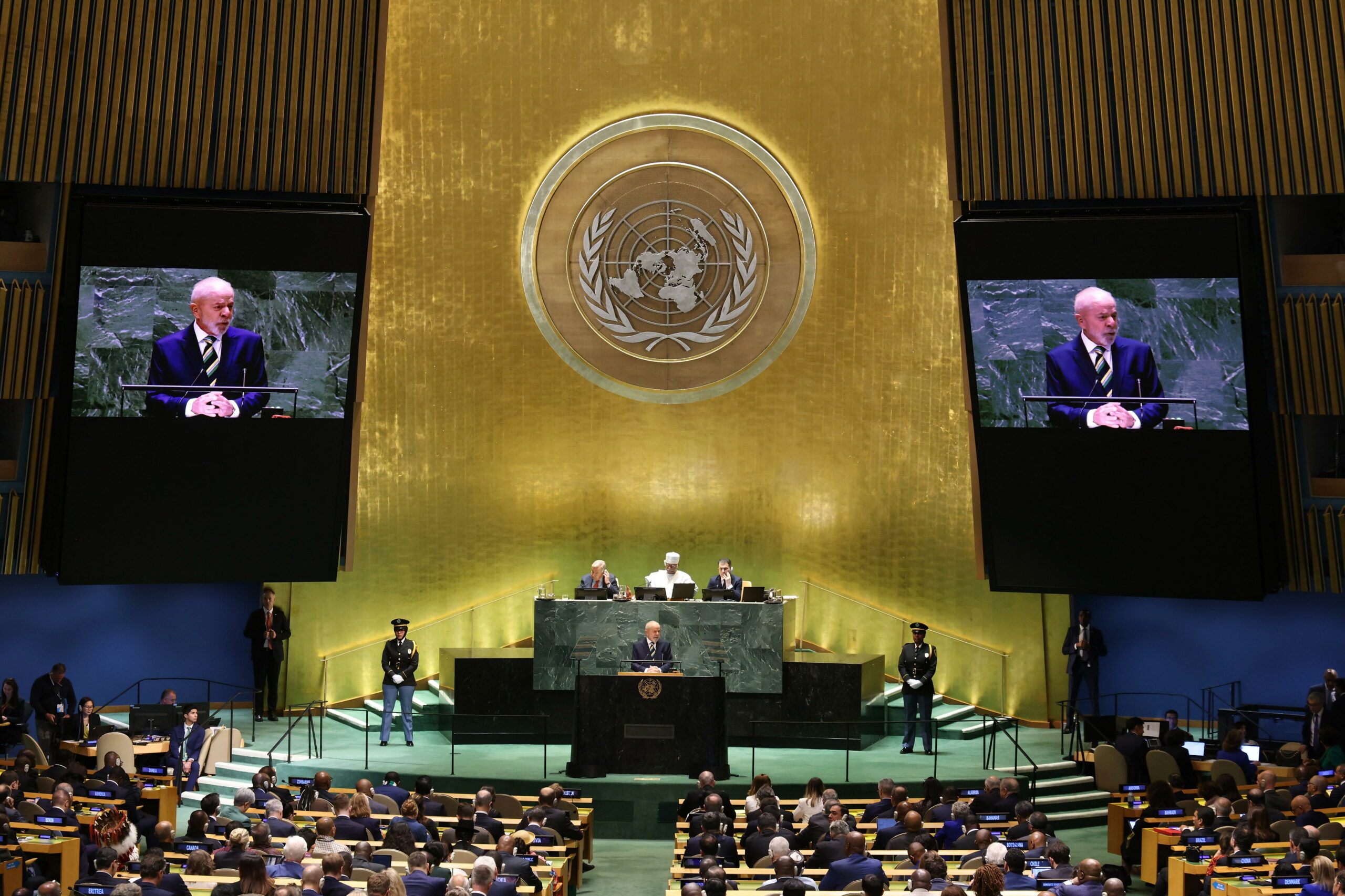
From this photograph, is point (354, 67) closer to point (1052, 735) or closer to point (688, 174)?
point (688, 174)

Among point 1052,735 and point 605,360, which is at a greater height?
point 605,360

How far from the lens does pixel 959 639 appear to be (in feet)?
57.2

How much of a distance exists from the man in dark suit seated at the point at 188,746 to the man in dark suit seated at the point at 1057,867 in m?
8.20

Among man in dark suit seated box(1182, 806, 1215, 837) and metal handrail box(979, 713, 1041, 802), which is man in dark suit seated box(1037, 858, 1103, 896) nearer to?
man in dark suit seated box(1182, 806, 1215, 837)

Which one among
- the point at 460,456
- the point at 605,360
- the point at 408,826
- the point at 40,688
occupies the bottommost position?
the point at 408,826

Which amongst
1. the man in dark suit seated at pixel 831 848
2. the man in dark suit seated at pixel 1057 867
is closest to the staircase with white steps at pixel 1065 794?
the man in dark suit seated at pixel 831 848

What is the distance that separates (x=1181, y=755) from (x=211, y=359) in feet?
33.1

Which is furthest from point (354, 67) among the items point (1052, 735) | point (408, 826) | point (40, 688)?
point (1052, 735)

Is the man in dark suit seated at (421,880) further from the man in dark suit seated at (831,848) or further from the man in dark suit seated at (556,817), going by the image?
the man in dark suit seated at (831,848)

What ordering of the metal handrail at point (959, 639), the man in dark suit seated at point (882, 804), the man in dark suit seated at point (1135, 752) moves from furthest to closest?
the metal handrail at point (959, 639) → the man in dark suit seated at point (1135, 752) → the man in dark suit seated at point (882, 804)

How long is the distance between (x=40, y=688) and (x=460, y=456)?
17.4ft

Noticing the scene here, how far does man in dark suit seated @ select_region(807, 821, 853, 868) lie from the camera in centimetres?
1007

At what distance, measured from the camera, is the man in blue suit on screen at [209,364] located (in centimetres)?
1529

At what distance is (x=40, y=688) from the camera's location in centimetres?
1505
